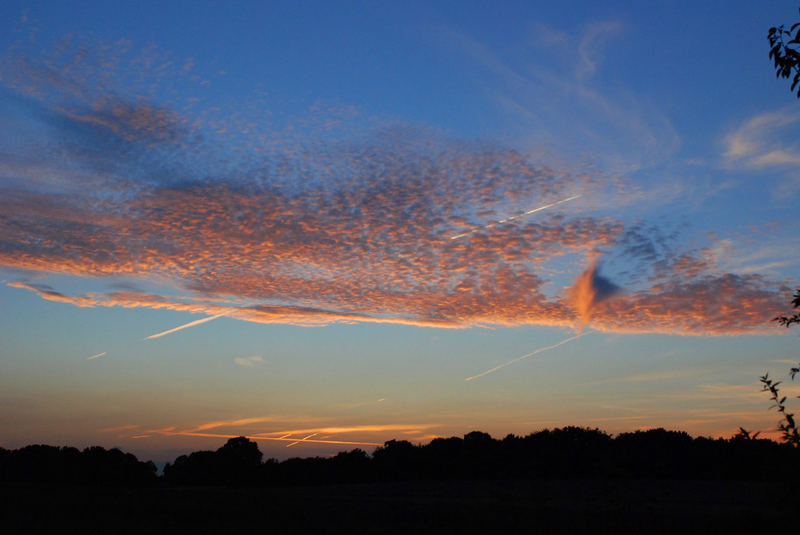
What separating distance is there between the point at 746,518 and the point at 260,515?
2466 cm

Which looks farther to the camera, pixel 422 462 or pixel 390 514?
pixel 422 462

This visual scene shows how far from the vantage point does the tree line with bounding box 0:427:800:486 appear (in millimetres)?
65750

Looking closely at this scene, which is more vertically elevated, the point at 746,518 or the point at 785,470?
the point at 785,470

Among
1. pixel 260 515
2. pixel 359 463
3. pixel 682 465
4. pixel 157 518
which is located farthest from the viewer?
pixel 359 463

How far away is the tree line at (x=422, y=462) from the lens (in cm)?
6575

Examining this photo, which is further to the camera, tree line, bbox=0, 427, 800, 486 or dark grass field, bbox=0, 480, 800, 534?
tree line, bbox=0, 427, 800, 486

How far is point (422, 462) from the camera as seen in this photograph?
81375 mm

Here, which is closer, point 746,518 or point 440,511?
point 746,518

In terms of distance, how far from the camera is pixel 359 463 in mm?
84500

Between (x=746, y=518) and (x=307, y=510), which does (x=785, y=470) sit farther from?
(x=307, y=510)

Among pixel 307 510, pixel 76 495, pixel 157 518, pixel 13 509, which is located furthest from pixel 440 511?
pixel 76 495

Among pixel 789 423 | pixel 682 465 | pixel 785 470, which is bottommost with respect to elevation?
pixel 682 465

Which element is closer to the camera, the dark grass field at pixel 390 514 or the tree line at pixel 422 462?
the dark grass field at pixel 390 514

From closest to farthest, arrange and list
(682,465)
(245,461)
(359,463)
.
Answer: (682,465)
(359,463)
(245,461)
